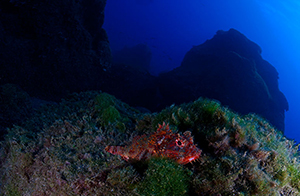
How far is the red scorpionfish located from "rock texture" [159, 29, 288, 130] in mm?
12168

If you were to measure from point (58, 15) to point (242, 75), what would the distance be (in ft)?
58.8

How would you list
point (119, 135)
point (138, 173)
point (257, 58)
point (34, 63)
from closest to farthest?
point (138, 173) < point (119, 135) < point (34, 63) < point (257, 58)

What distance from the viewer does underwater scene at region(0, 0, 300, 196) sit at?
2309 mm

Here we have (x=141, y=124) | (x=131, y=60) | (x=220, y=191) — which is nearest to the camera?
(x=220, y=191)

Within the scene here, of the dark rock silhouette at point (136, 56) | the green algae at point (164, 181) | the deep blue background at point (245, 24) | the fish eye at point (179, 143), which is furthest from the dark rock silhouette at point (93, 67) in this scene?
the deep blue background at point (245, 24)

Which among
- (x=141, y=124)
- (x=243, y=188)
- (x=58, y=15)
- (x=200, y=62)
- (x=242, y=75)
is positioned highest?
(x=200, y=62)

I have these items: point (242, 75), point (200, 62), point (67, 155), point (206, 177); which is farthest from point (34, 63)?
point (242, 75)

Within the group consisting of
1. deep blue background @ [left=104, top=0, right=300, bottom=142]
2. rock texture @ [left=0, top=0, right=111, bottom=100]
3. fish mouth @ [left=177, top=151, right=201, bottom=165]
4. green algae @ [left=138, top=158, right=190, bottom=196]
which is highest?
deep blue background @ [left=104, top=0, right=300, bottom=142]

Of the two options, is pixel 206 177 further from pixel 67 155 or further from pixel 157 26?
pixel 157 26

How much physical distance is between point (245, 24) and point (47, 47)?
137 metres

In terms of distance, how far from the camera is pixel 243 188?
2.17 meters

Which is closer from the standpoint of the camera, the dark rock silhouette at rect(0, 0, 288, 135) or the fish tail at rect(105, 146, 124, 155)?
the fish tail at rect(105, 146, 124, 155)

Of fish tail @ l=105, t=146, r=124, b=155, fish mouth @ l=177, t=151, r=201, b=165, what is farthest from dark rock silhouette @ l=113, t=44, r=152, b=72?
fish mouth @ l=177, t=151, r=201, b=165

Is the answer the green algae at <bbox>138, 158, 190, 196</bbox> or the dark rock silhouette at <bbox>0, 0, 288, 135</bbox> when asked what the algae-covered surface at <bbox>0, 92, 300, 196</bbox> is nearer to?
the green algae at <bbox>138, 158, 190, 196</bbox>
